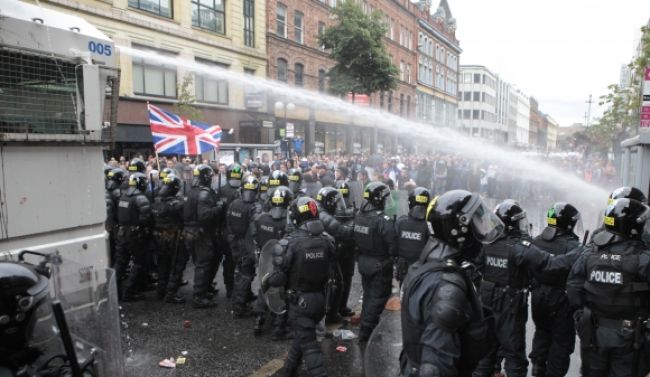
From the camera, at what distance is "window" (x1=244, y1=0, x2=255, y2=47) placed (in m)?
25.1

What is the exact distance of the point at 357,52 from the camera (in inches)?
984

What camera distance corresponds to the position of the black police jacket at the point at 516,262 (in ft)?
14.8

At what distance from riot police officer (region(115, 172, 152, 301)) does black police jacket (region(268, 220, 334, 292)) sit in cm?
347

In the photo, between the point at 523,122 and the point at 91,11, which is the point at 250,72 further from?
the point at 523,122

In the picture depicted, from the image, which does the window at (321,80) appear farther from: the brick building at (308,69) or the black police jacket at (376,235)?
the black police jacket at (376,235)

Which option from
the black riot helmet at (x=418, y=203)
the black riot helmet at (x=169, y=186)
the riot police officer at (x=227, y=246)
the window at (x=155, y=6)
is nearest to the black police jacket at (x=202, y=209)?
the riot police officer at (x=227, y=246)

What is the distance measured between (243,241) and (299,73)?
24097 mm

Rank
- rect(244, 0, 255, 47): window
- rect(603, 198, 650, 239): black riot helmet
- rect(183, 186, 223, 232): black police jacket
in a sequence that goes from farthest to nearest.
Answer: rect(244, 0, 255, 47): window < rect(183, 186, 223, 232): black police jacket < rect(603, 198, 650, 239): black riot helmet

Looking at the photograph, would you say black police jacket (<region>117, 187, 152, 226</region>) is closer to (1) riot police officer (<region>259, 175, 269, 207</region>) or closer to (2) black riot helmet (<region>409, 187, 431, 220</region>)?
(1) riot police officer (<region>259, 175, 269, 207</region>)

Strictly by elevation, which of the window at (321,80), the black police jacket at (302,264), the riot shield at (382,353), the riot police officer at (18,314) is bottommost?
the riot shield at (382,353)

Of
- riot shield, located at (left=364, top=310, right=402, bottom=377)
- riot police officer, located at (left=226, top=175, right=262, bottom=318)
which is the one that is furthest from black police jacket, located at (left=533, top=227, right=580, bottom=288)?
riot police officer, located at (left=226, top=175, right=262, bottom=318)

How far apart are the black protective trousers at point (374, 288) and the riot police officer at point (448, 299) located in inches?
120

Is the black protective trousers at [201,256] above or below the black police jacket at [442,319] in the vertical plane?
below

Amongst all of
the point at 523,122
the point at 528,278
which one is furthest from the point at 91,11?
the point at 523,122
